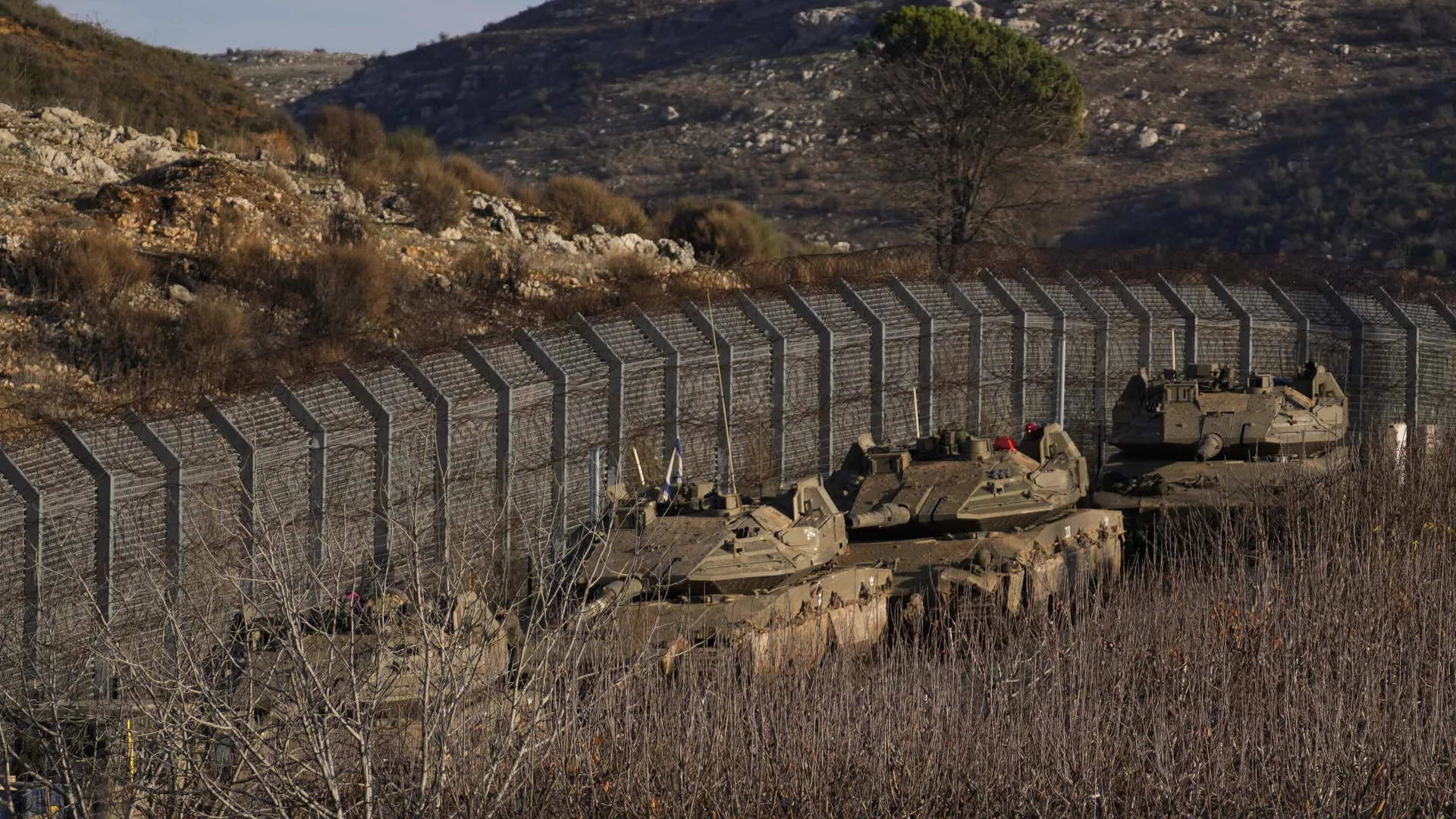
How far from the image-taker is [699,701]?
1398 cm

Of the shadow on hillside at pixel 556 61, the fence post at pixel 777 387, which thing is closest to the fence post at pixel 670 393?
the fence post at pixel 777 387

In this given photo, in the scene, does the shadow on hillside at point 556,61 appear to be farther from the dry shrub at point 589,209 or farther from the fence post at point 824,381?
the fence post at point 824,381

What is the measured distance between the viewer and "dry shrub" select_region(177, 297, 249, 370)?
31.3 m

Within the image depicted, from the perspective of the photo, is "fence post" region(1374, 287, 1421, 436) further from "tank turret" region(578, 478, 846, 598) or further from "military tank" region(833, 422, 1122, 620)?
"tank turret" region(578, 478, 846, 598)

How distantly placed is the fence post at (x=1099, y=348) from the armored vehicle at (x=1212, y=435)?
133cm

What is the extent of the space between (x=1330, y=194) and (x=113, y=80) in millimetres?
36846

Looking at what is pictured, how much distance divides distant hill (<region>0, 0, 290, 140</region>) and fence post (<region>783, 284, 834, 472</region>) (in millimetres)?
22826

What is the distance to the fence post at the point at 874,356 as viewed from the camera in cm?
2706

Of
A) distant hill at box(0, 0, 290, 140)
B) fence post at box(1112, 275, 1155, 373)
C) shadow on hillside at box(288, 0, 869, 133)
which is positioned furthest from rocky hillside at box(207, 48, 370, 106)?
fence post at box(1112, 275, 1155, 373)

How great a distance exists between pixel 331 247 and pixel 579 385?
14104mm

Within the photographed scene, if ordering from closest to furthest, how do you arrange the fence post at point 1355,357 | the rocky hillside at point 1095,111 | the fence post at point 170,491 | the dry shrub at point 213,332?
the fence post at point 170,491 < the fence post at point 1355,357 < the dry shrub at point 213,332 < the rocky hillside at point 1095,111

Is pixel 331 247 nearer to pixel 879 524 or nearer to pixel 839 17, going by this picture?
pixel 879 524

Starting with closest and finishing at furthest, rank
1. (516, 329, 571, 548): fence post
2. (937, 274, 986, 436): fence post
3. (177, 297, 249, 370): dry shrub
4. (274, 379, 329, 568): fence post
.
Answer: (274, 379, 329, 568): fence post → (516, 329, 571, 548): fence post → (937, 274, 986, 436): fence post → (177, 297, 249, 370): dry shrub

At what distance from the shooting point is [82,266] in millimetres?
31797
